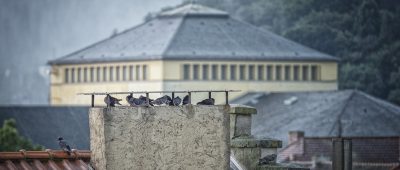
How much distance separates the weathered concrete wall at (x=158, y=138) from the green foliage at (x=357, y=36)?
383ft

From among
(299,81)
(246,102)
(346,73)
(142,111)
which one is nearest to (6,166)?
(142,111)

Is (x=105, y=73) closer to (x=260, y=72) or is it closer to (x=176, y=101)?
(x=260, y=72)

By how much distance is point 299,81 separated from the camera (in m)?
142

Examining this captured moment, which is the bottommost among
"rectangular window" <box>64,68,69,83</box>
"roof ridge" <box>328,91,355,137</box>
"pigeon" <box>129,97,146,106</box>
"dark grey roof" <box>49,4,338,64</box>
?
"roof ridge" <box>328,91,355,137</box>

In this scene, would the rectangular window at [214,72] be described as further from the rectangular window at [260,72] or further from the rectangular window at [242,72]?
the rectangular window at [260,72]

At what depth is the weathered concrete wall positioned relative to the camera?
3034 centimetres

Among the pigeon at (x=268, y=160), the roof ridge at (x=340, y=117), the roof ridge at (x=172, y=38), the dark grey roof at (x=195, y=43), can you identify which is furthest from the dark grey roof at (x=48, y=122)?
the pigeon at (x=268, y=160)

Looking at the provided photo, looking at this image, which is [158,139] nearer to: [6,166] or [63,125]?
[6,166]

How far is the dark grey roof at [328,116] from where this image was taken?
105500 mm

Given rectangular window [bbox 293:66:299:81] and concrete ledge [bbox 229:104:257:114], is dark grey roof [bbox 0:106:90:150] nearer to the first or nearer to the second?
rectangular window [bbox 293:66:299:81]

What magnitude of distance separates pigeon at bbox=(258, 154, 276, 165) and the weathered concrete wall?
2940 mm

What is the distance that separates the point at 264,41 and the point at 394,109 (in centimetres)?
3230

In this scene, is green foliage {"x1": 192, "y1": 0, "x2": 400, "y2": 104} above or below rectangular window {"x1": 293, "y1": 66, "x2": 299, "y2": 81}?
above

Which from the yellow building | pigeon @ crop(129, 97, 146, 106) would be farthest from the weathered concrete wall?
the yellow building
